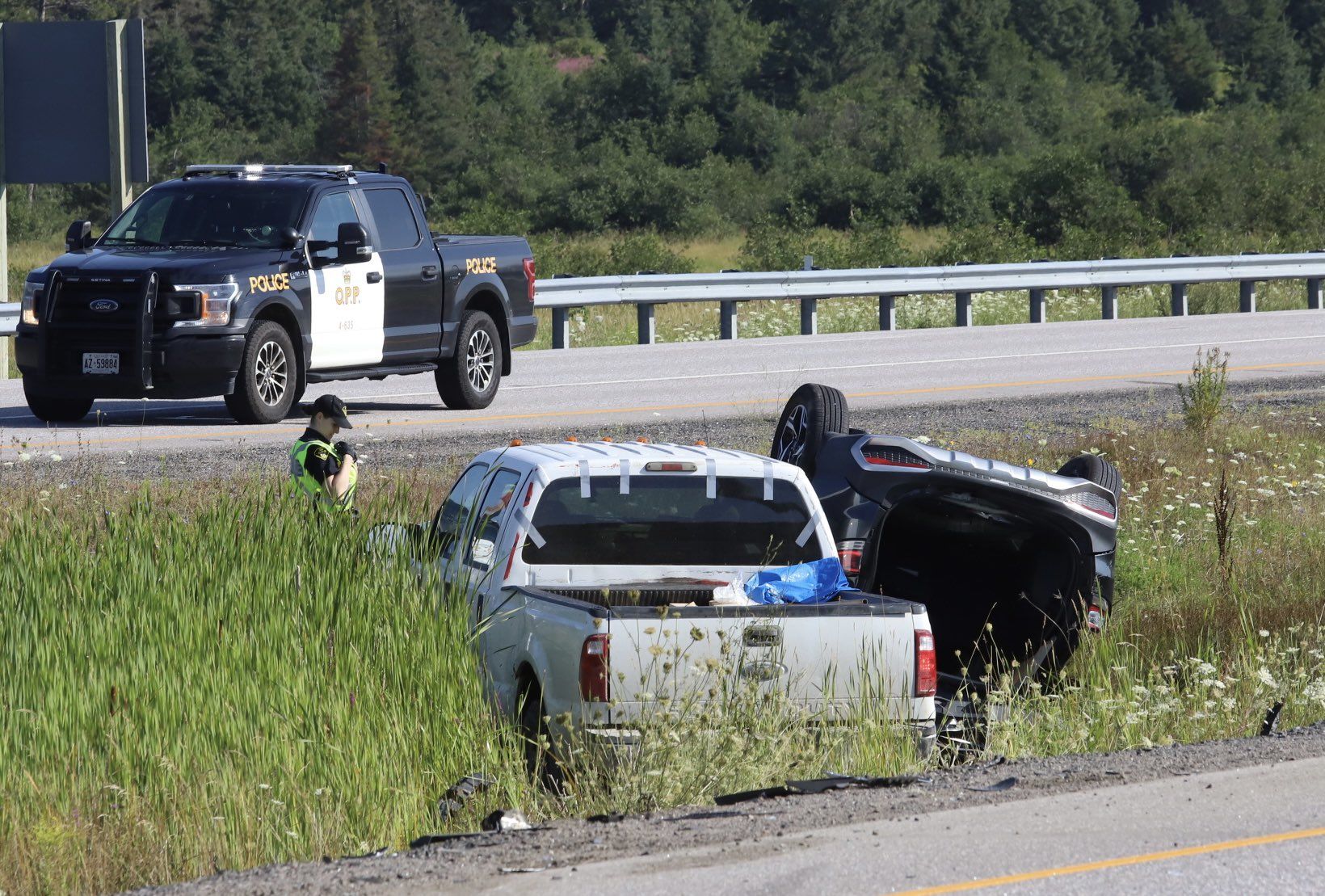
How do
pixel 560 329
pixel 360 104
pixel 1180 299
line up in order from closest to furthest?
pixel 560 329, pixel 1180 299, pixel 360 104

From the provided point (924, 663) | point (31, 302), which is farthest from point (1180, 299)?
point (924, 663)

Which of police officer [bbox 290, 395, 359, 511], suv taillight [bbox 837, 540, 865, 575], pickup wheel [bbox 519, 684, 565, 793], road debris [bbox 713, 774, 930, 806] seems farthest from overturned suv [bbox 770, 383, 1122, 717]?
police officer [bbox 290, 395, 359, 511]

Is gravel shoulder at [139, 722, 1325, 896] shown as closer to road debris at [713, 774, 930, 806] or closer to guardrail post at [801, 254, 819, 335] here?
road debris at [713, 774, 930, 806]

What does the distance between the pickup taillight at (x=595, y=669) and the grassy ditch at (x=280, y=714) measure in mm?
213

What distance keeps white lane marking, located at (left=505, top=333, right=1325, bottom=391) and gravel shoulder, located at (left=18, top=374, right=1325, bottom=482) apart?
8.84 ft

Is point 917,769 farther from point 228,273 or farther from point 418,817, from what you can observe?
point 228,273

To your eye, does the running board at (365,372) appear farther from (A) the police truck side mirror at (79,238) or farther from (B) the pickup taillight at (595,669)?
(B) the pickup taillight at (595,669)

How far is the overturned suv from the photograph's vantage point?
25.3 feet

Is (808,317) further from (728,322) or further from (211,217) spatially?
(211,217)

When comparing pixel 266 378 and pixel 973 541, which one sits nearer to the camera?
pixel 973 541

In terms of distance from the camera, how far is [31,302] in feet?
48.1

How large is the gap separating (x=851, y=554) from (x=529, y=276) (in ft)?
32.2

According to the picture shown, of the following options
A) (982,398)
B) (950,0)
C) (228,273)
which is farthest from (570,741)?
(950,0)

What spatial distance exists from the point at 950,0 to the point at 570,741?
87.8 meters
